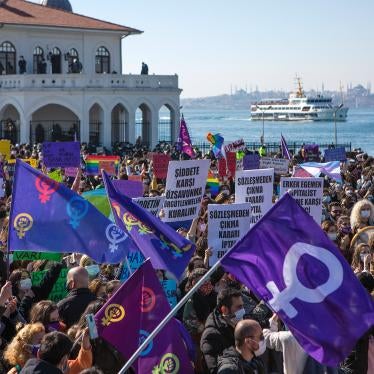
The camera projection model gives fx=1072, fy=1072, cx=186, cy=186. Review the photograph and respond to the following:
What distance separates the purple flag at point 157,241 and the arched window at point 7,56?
135 ft

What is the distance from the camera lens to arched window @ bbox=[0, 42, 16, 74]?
50.2 m

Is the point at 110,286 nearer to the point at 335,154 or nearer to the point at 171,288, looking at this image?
the point at 171,288

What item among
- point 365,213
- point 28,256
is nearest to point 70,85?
point 365,213

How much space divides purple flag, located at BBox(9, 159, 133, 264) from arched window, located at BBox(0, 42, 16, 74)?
40199 millimetres

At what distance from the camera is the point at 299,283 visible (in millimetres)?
7055

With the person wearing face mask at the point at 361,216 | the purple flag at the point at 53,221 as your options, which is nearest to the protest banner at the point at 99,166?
the person wearing face mask at the point at 361,216

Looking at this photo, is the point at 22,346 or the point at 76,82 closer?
the point at 22,346

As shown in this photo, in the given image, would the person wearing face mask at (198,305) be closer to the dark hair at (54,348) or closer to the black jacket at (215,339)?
the black jacket at (215,339)

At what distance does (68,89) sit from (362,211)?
115 ft

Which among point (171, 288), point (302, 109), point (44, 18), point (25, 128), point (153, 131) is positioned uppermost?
point (44, 18)

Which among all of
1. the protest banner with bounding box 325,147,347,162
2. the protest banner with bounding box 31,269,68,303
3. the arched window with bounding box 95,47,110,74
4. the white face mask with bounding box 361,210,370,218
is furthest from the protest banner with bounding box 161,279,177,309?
the arched window with bounding box 95,47,110,74

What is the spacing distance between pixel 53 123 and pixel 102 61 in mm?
5664

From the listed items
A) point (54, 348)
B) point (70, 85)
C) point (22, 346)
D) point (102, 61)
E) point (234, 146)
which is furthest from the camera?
point (102, 61)

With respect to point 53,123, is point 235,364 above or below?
above
